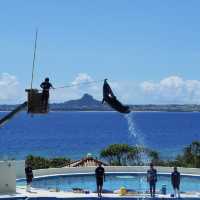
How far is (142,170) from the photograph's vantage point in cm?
3084

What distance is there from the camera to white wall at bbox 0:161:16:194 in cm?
2414

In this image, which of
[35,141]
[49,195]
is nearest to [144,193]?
[49,195]

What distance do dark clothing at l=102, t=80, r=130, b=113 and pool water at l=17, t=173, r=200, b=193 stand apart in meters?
8.80

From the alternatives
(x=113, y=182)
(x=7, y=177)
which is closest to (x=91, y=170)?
(x=113, y=182)

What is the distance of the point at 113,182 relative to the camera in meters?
29.2

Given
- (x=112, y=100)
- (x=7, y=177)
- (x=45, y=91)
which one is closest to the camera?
(x=45, y=91)

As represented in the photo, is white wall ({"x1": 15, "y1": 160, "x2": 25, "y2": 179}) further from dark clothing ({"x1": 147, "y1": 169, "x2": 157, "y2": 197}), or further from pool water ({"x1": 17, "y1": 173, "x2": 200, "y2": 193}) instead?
dark clothing ({"x1": 147, "y1": 169, "x2": 157, "y2": 197})

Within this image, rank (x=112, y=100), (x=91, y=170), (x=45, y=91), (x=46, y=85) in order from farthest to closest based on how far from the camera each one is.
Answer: (x=91, y=170) < (x=112, y=100) < (x=46, y=85) < (x=45, y=91)

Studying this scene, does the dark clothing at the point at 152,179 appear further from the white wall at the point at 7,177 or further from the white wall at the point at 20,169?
the white wall at the point at 20,169

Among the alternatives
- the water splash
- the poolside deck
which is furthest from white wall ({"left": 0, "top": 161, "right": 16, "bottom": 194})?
the water splash

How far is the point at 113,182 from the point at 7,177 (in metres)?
6.57

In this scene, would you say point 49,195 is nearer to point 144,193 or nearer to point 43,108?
point 144,193

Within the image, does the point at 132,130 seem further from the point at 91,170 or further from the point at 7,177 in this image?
the point at 7,177

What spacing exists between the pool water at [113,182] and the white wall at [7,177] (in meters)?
2.88
